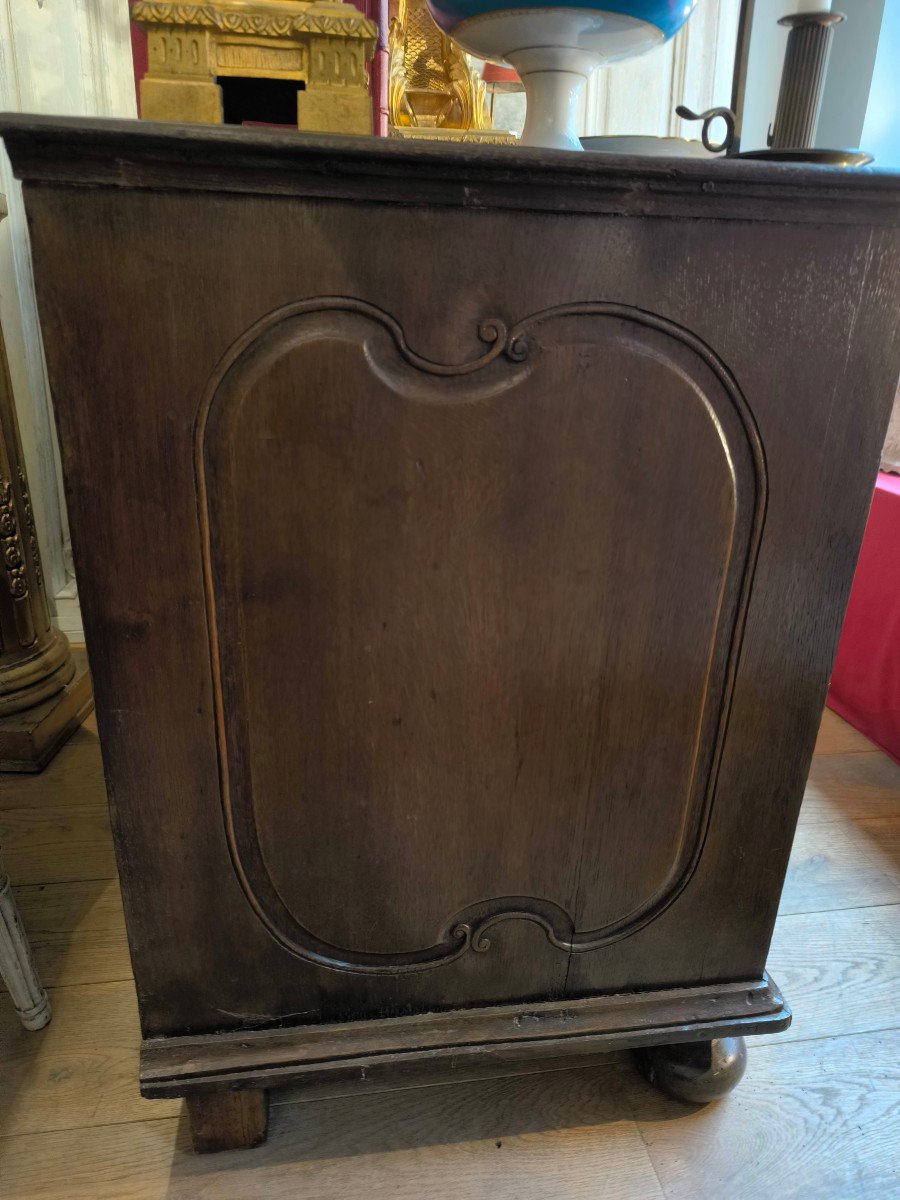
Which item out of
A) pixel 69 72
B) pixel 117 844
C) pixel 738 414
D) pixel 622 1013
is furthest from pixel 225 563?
pixel 69 72

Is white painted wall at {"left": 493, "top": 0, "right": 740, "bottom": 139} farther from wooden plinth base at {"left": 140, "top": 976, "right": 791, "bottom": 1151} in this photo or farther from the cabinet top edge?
wooden plinth base at {"left": 140, "top": 976, "right": 791, "bottom": 1151}

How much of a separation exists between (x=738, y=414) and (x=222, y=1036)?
2.20 ft

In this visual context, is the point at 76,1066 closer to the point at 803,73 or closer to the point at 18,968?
the point at 18,968

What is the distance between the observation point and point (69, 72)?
1451 millimetres

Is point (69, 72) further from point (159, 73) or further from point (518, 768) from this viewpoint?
point (518, 768)

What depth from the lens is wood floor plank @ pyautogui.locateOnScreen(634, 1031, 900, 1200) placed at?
0.78m

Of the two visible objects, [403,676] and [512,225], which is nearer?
[512,225]

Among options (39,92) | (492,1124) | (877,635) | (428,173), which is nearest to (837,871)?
(877,635)

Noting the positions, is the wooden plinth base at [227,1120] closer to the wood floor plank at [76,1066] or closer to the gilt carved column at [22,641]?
the wood floor plank at [76,1066]

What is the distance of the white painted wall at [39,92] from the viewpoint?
1.42 meters

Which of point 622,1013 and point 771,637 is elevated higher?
point 771,637

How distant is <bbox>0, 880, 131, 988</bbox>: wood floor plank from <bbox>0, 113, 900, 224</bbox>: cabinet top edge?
2.87ft

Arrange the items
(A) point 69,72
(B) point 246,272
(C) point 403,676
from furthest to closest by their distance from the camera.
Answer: (A) point 69,72
(C) point 403,676
(B) point 246,272

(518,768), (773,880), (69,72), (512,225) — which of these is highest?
(69,72)
